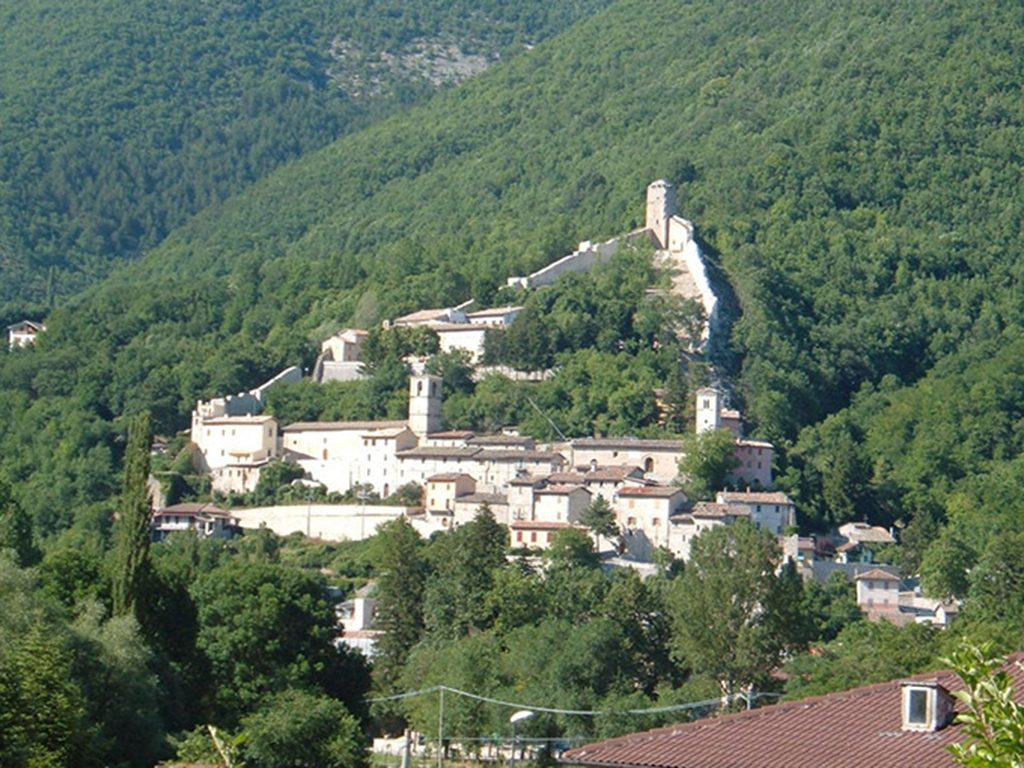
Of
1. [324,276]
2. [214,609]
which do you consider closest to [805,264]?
[324,276]

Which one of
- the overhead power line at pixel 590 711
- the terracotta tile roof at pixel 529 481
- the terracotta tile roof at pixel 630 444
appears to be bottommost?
the overhead power line at pixel 590 711

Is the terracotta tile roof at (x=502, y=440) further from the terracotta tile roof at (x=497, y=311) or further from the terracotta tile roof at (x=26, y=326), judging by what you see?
the terracotta tile roof at (x=26, y=326)

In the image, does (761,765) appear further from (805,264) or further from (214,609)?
(805,264)

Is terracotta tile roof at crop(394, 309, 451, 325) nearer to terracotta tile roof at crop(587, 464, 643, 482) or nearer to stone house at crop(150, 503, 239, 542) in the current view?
stone house at crop(150, 503, 239, 542)

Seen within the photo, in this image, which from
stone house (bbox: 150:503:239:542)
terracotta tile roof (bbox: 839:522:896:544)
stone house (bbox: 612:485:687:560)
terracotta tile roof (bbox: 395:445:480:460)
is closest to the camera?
stone house (bbox: 612:485:687:560)

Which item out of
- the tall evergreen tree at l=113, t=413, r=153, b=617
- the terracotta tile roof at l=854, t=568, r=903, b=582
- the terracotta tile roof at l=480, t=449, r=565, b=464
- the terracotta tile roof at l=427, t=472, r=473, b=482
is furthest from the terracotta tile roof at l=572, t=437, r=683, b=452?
the tall evergreen tree at l=113, t=413, r=153, b=617

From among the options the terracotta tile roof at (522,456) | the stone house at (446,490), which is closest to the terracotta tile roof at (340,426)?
the terracotta tile roof at (522,456)
